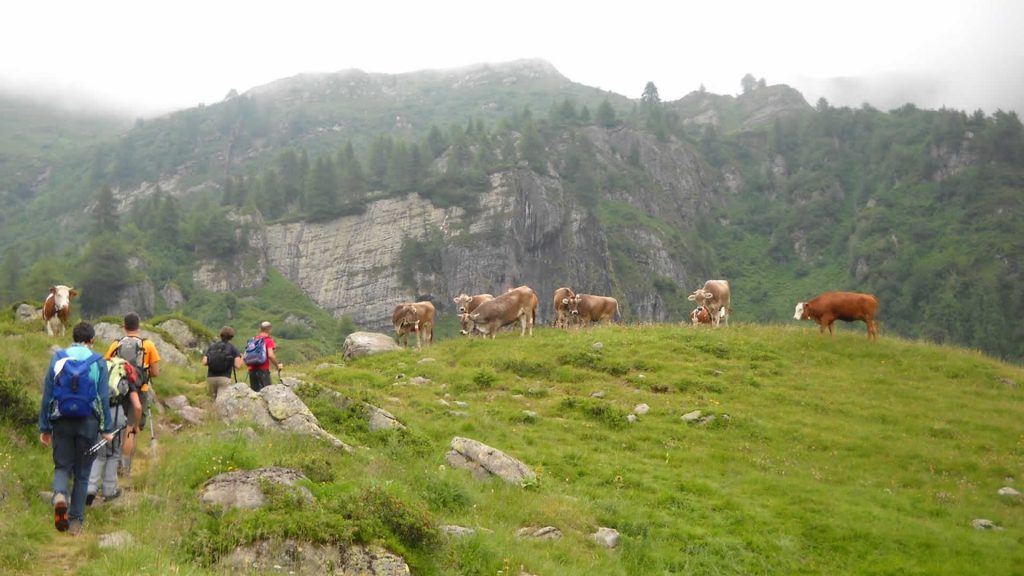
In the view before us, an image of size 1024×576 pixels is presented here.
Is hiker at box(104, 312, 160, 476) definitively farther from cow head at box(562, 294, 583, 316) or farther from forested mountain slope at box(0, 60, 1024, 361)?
forested mountain slope at box(0, 60, 1024, 361)

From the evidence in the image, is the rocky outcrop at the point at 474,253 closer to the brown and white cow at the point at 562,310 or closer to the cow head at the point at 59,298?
the brown and white cow at the point at 562,310

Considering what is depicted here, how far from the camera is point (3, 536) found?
29.1 feet

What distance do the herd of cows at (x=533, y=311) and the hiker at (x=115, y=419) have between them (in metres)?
16.0

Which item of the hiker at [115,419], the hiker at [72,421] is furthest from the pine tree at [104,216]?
the hiker at [72,421]

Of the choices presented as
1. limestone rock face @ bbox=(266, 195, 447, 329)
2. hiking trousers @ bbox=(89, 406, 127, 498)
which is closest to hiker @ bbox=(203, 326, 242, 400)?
hiking trousers @ bbox=(89, 406, 127, 498)

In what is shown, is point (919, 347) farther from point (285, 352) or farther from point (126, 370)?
point (285, 352)

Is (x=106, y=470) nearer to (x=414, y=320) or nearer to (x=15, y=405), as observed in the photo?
(x=15, y=405)

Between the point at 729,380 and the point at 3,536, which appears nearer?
the point at 3,536

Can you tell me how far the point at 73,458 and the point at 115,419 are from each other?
1.63 meters

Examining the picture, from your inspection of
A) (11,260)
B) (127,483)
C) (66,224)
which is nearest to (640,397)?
(127,483)

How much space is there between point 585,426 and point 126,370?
12.8 m

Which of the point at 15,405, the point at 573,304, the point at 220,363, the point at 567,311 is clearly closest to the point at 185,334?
the point at 220,363

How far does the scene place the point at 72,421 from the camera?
10.4 meters

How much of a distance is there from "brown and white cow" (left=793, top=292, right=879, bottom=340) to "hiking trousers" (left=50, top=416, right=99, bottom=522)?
→ 91.0 ft
